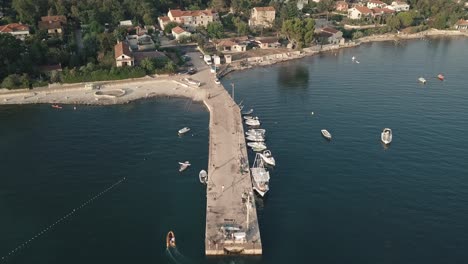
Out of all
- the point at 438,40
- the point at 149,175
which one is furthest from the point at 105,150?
the point at 438,40

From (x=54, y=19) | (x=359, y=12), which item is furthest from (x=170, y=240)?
(x=359, y=12)

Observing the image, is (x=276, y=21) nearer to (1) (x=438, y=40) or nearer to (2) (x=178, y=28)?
(2) (x=178, y=28)

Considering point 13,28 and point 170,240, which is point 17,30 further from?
point 170,240

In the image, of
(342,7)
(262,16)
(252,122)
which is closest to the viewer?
(252,122)

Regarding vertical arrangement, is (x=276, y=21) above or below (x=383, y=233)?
above

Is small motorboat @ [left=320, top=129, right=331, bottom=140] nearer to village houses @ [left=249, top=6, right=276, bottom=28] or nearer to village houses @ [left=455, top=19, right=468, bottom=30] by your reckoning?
village houses @ [left=249, top=6, right=276, bottom=28]

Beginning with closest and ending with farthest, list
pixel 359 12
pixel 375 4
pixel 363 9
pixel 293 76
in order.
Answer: pixel 293 76, pixel 359 12, pixel 363 9, pixel 375 4

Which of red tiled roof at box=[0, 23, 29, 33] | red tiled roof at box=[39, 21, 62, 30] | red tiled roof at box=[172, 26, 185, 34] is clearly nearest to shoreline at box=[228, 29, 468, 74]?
red tiled roof at box=[172, 26, 185, 34]
